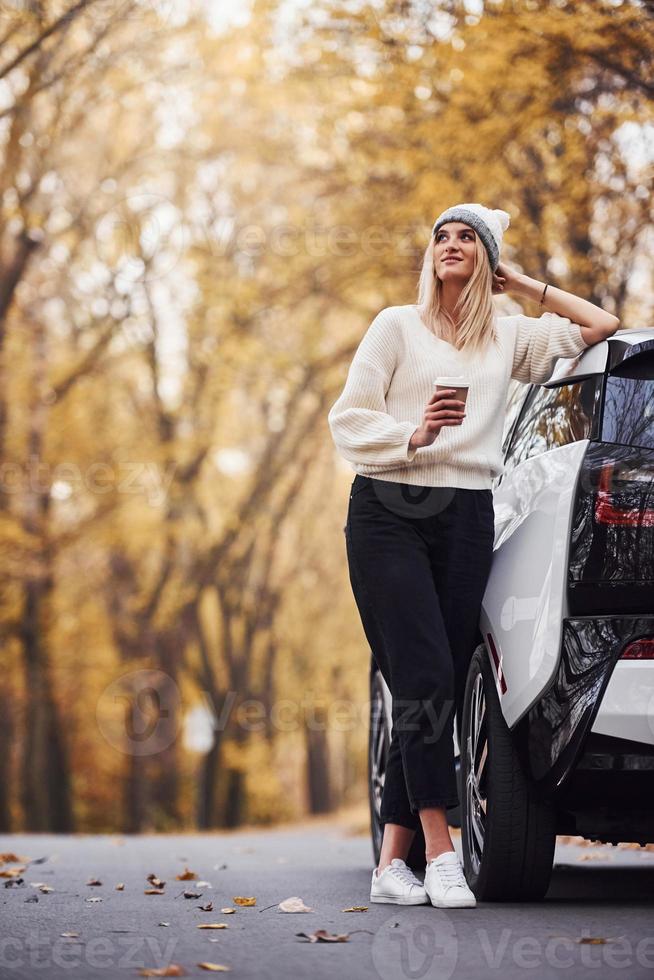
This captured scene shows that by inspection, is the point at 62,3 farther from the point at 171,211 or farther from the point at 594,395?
the point at 594,395

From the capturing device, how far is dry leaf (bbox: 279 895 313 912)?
15.9ft

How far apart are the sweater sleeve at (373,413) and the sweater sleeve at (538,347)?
1.56 ft

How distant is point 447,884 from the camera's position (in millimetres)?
4559

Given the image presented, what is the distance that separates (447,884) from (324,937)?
2.09ft

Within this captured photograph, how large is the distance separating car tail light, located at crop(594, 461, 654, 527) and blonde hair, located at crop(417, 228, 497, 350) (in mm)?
840

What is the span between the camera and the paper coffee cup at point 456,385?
14.7ft

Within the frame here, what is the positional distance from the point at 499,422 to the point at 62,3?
30.3ft

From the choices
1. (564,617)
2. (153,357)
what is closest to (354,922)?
(564,617)

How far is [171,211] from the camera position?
2019cm

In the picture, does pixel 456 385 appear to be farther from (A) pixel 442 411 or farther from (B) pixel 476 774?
(B) pixel 476 774
